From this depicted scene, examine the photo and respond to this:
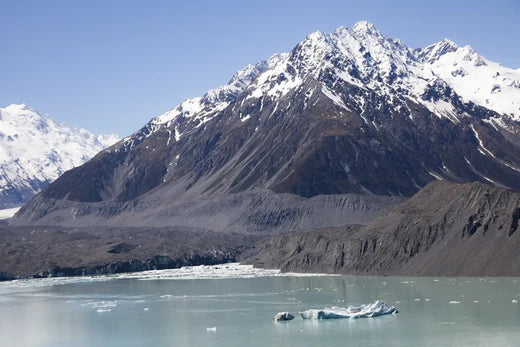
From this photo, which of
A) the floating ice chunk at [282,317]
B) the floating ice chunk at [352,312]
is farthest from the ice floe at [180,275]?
the floating ice chunk at [282,317]

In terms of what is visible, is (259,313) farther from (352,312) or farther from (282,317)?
(352,312)

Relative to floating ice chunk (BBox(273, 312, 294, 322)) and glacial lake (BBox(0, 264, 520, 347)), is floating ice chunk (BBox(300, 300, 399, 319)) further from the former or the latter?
floating ice chunk (BBox(273, 312, 294, 322))

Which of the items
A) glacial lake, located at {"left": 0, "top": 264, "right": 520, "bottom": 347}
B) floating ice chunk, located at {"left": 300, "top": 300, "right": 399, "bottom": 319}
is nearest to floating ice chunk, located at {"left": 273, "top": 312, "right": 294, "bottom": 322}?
glacial lake, located at {"left": 0, "top": 264, "right": 520, "bottom": 347}

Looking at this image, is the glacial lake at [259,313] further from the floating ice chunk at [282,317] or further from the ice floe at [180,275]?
the ice floe at [180,275]

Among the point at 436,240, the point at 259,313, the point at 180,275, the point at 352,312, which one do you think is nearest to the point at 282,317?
the point at 352,312

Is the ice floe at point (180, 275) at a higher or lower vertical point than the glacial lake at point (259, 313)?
higher
